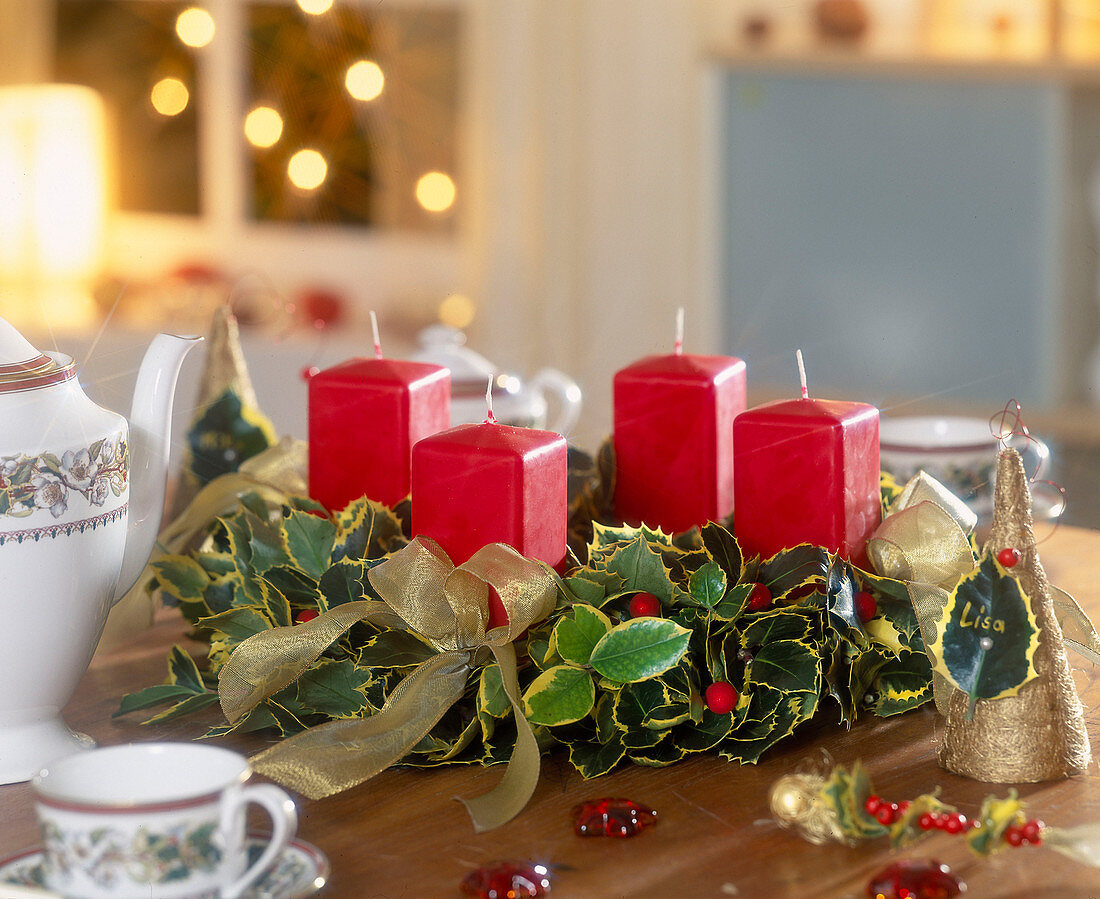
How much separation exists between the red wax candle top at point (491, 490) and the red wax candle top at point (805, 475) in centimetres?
10

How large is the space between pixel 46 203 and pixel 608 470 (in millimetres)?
2835

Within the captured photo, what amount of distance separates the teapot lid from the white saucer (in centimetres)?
21

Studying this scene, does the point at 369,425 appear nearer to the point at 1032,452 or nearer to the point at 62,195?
the point at 1032,452

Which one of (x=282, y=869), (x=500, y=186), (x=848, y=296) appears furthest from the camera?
(x=500, y=186)

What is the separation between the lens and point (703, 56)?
7.80ft

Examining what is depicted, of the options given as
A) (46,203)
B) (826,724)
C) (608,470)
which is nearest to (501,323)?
(46,203)

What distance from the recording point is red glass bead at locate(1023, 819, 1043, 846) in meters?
0.50

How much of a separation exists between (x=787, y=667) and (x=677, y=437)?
18cm

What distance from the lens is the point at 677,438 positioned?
749mm

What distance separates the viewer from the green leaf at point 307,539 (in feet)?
2.25

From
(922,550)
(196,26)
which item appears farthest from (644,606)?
(196,26)

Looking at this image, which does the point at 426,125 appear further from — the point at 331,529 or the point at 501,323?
the point at 331,529

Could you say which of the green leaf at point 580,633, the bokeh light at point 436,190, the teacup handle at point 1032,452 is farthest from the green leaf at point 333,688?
the bokeh light at point 436,190

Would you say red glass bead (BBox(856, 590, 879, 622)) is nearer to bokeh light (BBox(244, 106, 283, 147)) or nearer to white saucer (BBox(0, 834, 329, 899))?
white saucer (BBox(0, 834, 329, 899))
